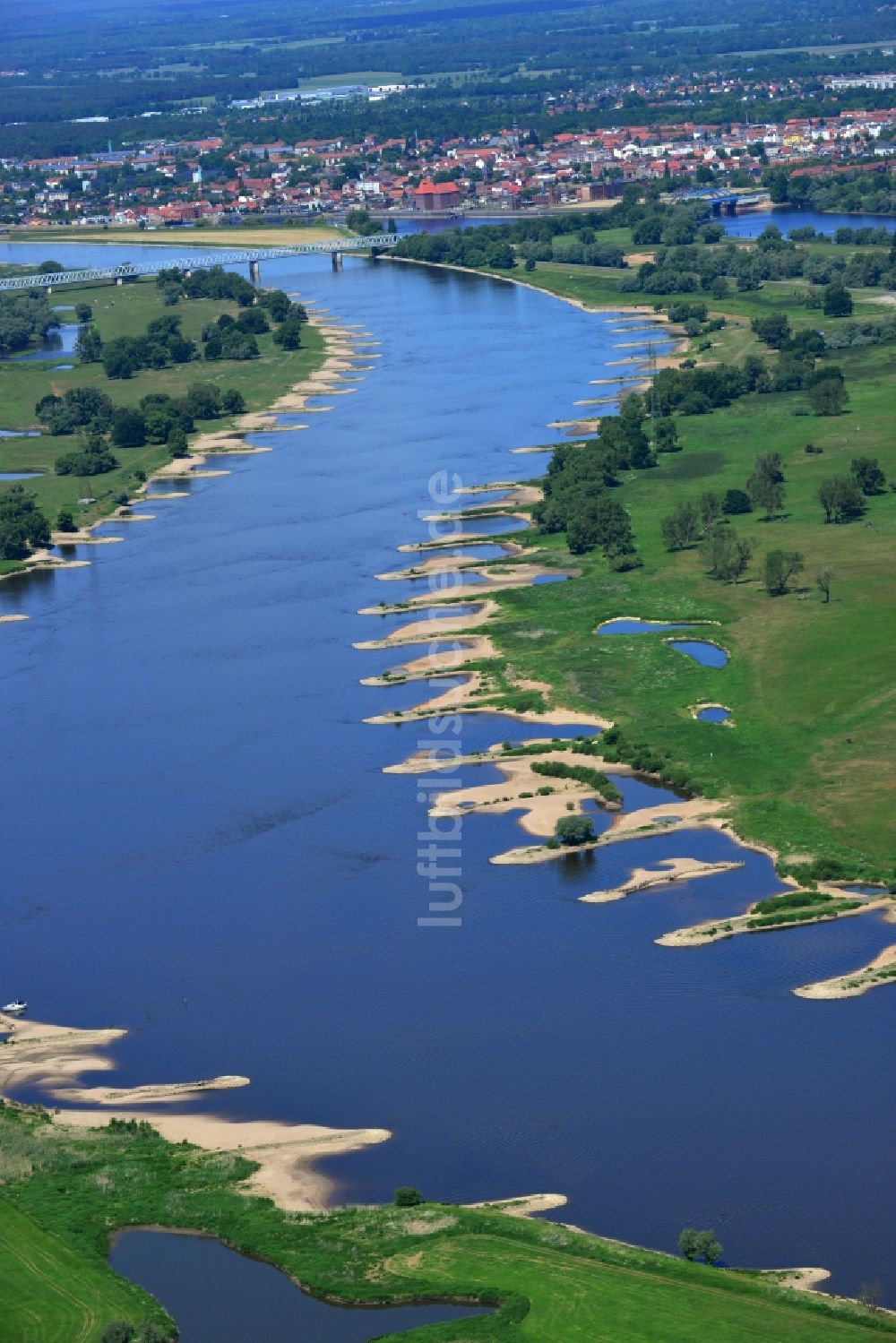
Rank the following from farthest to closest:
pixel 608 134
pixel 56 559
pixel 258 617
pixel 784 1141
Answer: pixel 608 134 < pixel 56 559 < pixel 258 617 < pixel 784 1141

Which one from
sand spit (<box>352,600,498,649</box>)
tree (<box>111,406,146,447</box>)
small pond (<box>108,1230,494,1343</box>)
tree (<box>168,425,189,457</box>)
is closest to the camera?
small pond (<box>108,1230,494,1343</box>)

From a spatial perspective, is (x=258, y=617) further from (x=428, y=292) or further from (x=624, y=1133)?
(x=428, y=292)

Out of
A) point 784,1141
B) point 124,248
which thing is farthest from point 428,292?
point 784,1141

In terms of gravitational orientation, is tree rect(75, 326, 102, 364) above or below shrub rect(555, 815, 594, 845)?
above

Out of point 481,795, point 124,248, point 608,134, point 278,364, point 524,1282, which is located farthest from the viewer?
point 608,134

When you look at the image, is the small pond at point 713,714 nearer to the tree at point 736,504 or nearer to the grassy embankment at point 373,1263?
the tree at point 736,504

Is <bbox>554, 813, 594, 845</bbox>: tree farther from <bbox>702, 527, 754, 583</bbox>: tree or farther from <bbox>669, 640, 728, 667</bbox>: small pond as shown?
<bbox>702, 527, 754, 583</bbox>: tree

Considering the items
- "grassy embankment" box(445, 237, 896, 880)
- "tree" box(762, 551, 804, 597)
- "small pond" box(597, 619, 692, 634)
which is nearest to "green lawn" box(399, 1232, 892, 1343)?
"grassy embankment" box(445, 237, 896, 880)
